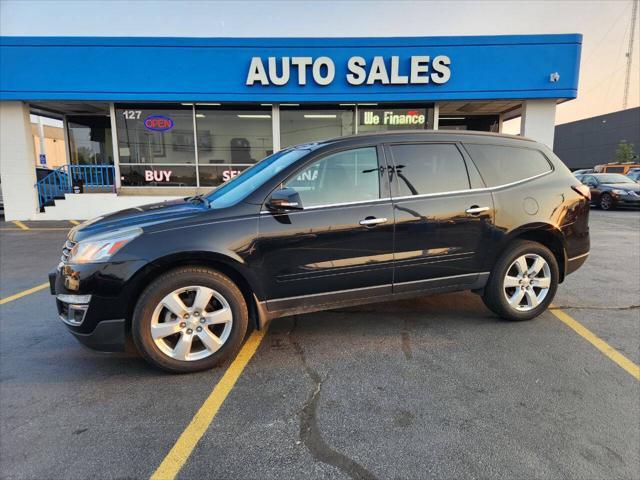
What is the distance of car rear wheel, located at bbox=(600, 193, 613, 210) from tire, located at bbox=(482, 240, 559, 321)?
14.6 m

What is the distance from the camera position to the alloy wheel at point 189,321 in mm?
2922

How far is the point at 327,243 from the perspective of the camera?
3.21 m

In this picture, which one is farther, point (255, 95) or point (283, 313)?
point (255, 95)

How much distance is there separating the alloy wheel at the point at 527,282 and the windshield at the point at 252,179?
2339mm

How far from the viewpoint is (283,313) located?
325 centimetres

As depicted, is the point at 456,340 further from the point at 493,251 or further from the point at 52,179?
the point at 52,179

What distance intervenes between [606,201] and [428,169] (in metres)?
15.8

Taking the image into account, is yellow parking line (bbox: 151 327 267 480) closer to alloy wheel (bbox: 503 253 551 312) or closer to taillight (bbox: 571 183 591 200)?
alloy wheel (bbox: 503 253 551 312)

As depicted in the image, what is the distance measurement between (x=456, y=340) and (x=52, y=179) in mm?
14298

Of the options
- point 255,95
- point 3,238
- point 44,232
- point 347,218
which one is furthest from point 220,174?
point 347,218

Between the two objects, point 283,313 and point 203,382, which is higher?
point 283,313

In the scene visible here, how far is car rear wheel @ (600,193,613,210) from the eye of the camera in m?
15.4

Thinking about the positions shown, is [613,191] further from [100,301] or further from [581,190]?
[100,301]

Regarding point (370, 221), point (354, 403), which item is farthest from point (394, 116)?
point (354, 403)
